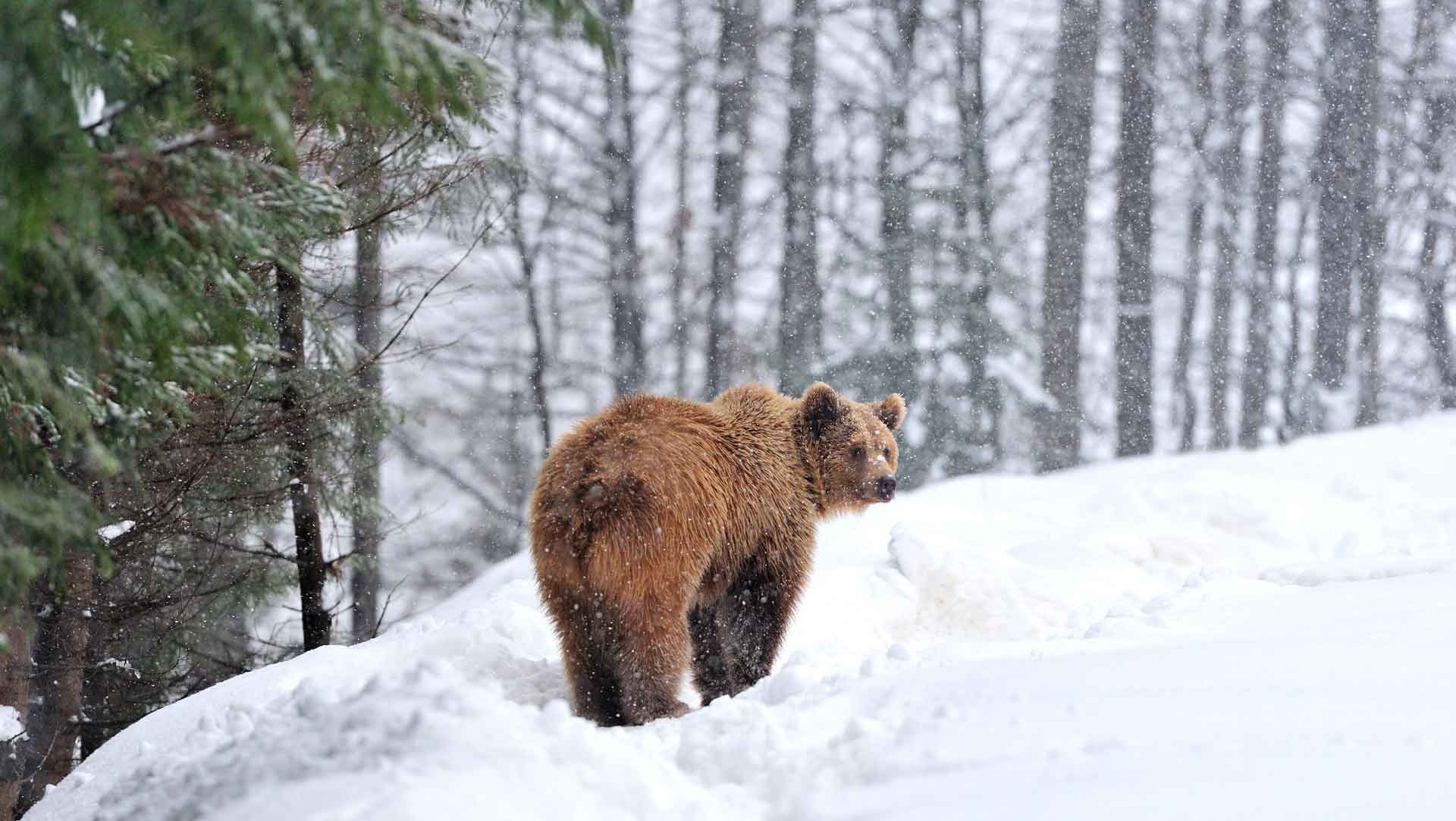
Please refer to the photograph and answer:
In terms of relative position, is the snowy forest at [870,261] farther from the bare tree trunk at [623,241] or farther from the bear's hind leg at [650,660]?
the bear's hind leg at [650,660]

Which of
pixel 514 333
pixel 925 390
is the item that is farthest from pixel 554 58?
pixel 925 390

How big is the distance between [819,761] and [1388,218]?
20.0m

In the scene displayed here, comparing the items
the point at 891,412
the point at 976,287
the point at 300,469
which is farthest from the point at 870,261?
the point at 300,469

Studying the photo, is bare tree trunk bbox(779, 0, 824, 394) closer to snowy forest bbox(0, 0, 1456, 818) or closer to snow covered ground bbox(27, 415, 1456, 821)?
snowy forest bbox(0, 0, 1456, 818)

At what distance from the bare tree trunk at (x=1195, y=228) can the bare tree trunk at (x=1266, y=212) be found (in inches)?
36.2

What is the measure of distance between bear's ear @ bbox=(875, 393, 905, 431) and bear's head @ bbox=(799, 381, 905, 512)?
51 centimetres

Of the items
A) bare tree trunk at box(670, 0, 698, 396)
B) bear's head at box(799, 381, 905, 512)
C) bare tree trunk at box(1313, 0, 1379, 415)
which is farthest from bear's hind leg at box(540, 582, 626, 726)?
bare tree trunk at box(1313, 0, 1379, 415)

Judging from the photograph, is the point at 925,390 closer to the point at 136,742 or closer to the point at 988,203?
the point at 988,203

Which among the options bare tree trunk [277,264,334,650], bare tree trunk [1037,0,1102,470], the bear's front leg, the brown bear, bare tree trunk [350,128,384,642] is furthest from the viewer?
bare tree trunk [1037,0,1102,470]

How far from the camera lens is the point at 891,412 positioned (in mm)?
6941

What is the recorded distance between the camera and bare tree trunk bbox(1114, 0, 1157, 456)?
57.0 ft

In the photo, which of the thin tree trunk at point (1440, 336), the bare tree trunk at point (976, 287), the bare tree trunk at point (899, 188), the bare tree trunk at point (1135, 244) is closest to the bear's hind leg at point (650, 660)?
the bare tree trunk at point (899, 188)

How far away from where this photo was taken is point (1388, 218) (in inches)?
767

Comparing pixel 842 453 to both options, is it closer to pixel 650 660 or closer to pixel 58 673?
pixel 650 660
